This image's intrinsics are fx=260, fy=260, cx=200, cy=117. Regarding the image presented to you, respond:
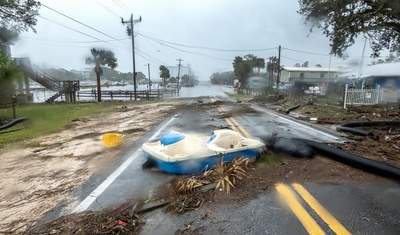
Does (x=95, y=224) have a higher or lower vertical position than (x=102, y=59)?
lower

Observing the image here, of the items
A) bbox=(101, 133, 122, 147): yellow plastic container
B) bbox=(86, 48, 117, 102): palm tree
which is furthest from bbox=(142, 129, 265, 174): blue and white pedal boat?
bbox=(86, 48, 117, 102): palm tree

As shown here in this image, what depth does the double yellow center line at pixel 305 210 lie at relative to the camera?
99.8 inches

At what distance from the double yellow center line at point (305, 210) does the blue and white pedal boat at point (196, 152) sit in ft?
3.59

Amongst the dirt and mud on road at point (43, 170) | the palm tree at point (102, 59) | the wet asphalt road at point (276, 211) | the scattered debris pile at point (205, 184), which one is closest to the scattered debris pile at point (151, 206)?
the scattered debris pile at point (205, 184)

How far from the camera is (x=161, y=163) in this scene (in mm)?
4488

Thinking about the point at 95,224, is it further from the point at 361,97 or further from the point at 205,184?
the point at 361,97

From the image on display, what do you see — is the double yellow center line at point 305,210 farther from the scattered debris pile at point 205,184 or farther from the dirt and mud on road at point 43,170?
the dirt and mud on road at point 43,170

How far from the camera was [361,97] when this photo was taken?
55.7ft

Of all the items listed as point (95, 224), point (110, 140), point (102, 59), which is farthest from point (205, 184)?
point (102, 59)

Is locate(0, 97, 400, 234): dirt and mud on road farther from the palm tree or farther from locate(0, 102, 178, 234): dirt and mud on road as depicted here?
the palm tree

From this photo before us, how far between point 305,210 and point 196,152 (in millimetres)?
1917

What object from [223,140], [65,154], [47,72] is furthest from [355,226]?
[47,72]

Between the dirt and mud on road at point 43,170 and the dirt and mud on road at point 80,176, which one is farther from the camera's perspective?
the dirt and mud on road at point 43,170

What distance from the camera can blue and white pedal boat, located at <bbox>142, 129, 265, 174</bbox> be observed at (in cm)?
423
